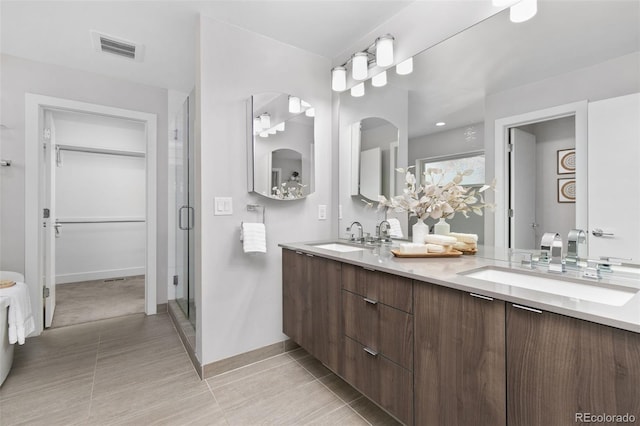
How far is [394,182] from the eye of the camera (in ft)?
6.92

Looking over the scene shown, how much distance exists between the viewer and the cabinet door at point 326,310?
5.65 ft

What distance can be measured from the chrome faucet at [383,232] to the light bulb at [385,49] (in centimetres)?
113

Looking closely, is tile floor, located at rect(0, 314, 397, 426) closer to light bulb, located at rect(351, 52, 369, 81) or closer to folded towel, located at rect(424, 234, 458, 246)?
folded towel, located at rect(424, 234, 458, 246)

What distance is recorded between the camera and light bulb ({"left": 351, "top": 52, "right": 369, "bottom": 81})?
221 centimetres

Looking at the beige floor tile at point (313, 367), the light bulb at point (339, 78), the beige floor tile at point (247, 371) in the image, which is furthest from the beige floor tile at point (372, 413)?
the light bulb at point (339, 78)

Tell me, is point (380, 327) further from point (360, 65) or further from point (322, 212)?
point (360, 65)

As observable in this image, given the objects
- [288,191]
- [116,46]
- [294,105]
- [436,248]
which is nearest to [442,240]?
[436,248]

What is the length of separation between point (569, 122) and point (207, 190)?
2.01 m

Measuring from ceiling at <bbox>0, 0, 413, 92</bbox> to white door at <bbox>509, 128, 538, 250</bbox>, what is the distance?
1.19 meters

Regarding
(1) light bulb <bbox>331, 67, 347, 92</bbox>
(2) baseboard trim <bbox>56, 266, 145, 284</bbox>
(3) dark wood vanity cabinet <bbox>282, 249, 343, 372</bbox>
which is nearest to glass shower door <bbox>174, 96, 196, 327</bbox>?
(3) dark wood vanity cabinet <bbox>282, 249, 343, 372</bbox>

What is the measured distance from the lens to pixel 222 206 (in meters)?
2.05

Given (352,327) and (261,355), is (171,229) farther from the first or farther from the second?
(352,327)

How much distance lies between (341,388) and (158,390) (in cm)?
115

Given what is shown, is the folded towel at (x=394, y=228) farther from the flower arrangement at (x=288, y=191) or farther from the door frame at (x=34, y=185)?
the door frame at (x=34, y=185)
